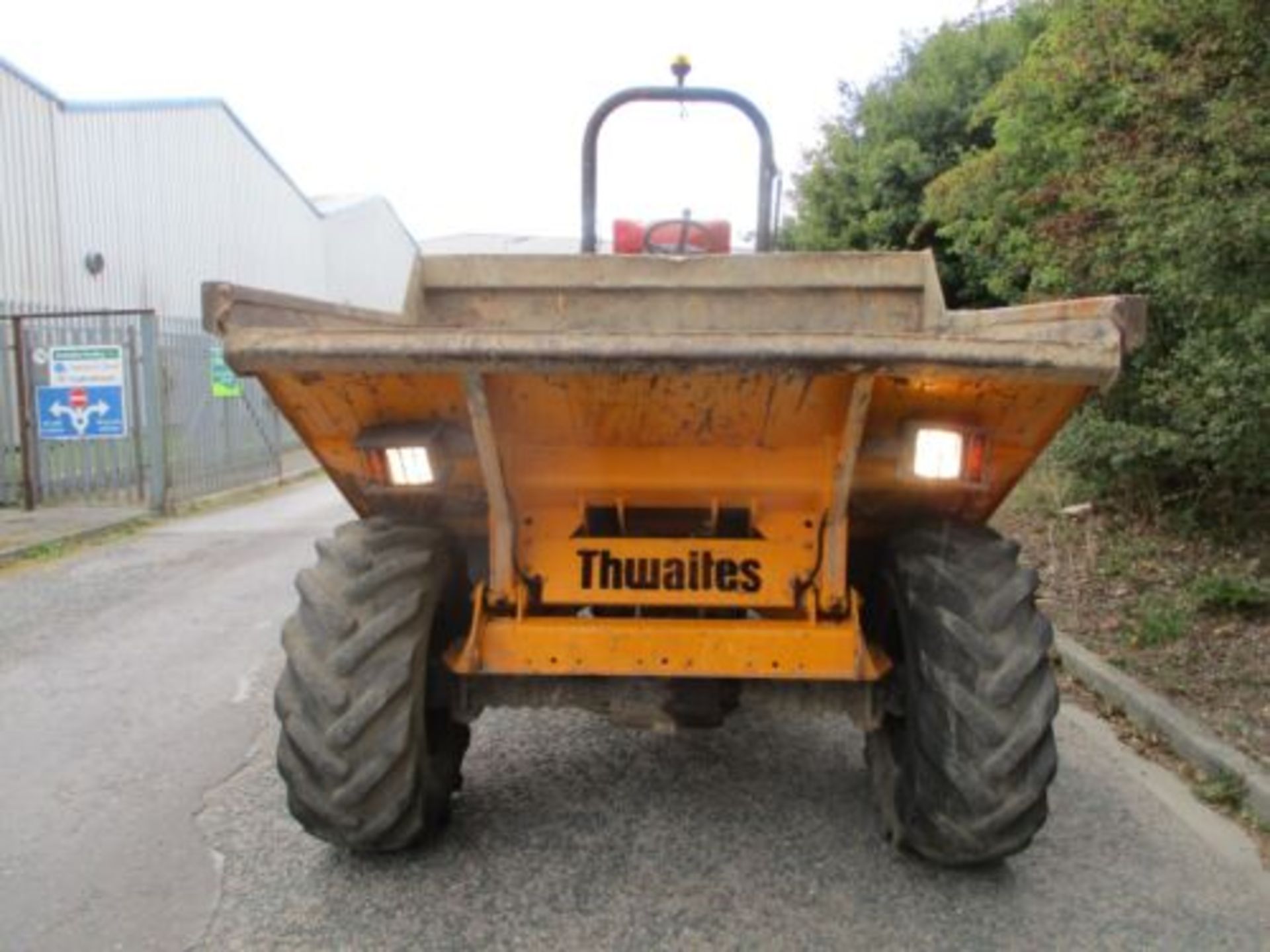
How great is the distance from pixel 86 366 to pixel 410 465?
11113mm

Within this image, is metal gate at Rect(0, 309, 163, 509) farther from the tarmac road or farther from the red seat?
the red seat

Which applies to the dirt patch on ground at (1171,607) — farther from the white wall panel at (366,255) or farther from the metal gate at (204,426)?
the white wall panel at (366,255)

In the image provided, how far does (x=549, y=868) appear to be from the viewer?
353cm

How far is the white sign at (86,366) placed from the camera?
1265cm

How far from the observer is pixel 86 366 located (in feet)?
41.8

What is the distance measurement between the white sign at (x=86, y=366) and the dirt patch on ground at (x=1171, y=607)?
989 centimetres

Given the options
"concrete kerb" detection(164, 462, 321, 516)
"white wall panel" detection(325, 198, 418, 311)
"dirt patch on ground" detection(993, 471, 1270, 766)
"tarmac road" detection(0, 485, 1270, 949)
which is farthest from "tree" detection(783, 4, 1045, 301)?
"white wall panel" detection(325, 198, 418, 311)

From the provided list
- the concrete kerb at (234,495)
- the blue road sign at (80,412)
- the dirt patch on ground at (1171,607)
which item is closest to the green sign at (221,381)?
the concrete kerb at (234,495)

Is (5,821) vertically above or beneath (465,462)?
beneath

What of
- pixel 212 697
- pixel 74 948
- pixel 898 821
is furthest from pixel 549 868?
pixel 212 697

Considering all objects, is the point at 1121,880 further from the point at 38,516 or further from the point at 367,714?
the point at 38,516

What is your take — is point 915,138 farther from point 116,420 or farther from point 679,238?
point 679,238

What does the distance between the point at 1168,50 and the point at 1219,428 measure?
6.42 ft

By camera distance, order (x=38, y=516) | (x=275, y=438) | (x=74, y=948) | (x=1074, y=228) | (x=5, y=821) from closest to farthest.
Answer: (x=74, y=948) → (x=5, y=821) → (x=1074, y=228) → (x=38, y=516) → (x=275, y=438)
